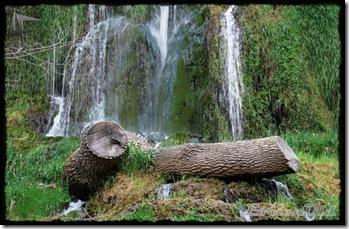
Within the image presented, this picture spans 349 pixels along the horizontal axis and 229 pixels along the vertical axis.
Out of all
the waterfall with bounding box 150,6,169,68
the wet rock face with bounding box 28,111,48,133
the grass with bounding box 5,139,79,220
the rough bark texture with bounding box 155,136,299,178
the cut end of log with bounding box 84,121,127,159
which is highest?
the waterfall with bounding box 150,6,169,68

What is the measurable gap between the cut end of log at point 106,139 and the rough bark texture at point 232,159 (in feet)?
1.93

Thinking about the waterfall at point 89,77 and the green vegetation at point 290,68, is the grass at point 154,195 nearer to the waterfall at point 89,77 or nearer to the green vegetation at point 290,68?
the green vegetation at point 290,68

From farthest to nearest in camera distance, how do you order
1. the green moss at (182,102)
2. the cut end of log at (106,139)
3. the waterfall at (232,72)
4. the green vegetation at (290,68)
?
1. the green moss at (182,102)
2. the green vegetation at (290,68)
3. the waterfall at (232,72)
4. the cut end of log at (106,139)

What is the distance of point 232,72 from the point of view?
10.4 meters

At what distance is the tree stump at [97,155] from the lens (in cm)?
671

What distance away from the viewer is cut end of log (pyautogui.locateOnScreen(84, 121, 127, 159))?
22.0 feet

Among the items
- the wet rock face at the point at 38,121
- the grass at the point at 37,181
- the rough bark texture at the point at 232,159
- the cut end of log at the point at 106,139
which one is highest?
the cut end of log at the point at 106,139

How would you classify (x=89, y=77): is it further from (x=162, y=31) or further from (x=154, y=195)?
(x=154, y=195)

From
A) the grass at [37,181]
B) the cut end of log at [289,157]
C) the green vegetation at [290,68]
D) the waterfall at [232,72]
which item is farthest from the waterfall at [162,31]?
the cut end of log at [289,157]

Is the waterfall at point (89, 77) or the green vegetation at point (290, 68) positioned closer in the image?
the green vegetation at point (290, 68)

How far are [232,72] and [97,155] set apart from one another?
4.34 m

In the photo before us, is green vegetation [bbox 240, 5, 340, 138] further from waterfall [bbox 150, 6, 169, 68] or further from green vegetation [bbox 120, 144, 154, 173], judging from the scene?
green vegetation [bbox 120, 144, 154, 173]

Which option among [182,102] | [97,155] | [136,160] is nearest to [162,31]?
[182,102]

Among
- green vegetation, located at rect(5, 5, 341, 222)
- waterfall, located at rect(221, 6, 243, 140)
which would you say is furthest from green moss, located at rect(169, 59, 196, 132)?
waterfall, located at rect(221, 6, 243, 140)
